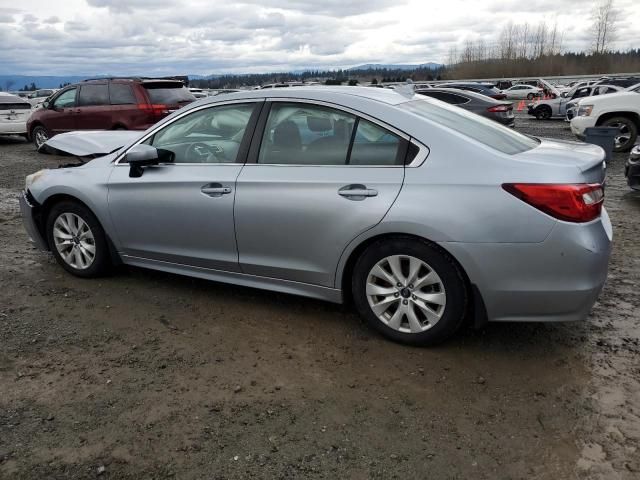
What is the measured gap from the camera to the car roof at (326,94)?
12.6ft

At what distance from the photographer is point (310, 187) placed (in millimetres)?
3672

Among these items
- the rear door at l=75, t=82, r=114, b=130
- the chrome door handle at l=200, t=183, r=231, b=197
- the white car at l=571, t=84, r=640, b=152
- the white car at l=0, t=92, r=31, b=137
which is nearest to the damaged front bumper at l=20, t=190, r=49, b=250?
the chrome door handle at l=200, t=183, r=231, b=197

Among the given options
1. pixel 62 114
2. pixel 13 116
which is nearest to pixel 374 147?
pixel 62 114

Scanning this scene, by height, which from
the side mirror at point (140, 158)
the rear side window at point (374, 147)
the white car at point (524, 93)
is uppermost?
the rear side window at point (374, 147)

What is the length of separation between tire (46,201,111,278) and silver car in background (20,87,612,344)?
0.09ft

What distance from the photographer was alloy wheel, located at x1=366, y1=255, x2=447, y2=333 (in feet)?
11.3

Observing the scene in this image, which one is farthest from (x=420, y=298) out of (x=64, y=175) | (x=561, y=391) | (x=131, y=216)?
(x=64, y=175)

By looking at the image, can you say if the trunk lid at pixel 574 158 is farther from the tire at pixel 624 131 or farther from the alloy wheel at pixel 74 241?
the tire at pixel 624 131

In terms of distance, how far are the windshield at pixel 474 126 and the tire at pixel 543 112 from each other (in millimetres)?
23104

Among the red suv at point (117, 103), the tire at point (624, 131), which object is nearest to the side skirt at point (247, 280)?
the red suv at point (117, 103)

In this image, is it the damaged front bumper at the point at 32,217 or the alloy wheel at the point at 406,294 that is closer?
the alloy wheel at the point at 406,294

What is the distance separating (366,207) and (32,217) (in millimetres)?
3199

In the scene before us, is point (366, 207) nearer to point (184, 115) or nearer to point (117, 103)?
point (184, 115)

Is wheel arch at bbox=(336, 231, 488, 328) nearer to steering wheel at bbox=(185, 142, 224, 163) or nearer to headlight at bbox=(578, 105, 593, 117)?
steering wheel at bbox=(185, 142, 224, 163)
